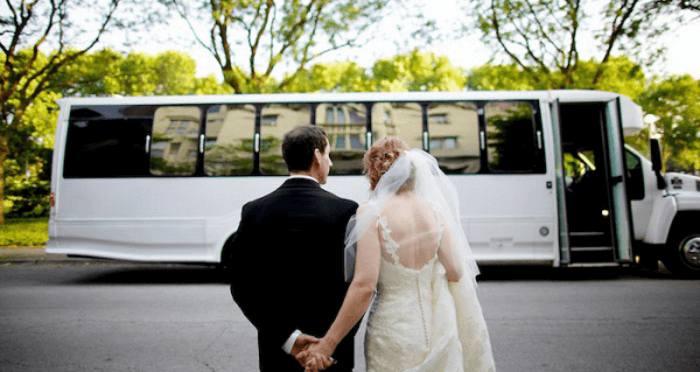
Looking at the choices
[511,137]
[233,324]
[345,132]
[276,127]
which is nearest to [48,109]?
[276,127]

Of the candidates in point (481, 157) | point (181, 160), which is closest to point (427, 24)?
point (481, 157)

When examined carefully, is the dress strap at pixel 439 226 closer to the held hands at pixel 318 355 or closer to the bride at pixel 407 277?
the bride at pixel 407 277

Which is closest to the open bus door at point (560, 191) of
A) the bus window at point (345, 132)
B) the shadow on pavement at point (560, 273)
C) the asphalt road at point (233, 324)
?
the asphalt road at point (233, 324)

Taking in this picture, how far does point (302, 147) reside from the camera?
7.59 feet

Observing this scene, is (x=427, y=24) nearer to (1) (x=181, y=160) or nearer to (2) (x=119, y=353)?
(1) (x=181, y=160)

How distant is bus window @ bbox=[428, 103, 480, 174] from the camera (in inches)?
363

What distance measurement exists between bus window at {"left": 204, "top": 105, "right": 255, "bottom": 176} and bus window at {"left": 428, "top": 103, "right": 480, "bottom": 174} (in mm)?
3317

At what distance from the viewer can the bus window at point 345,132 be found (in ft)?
30.0

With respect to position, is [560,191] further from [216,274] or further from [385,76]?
[385,76]

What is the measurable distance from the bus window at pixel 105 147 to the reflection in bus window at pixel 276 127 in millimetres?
2112

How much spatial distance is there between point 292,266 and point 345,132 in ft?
23.6

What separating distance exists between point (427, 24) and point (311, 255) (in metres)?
17.1

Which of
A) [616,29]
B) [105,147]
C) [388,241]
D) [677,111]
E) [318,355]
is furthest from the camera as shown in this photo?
[677,111]

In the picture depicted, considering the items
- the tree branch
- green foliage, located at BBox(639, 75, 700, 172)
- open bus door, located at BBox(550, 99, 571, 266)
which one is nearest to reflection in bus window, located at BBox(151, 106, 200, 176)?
open bus door, located at BBox(550, 99, 571, 266)
